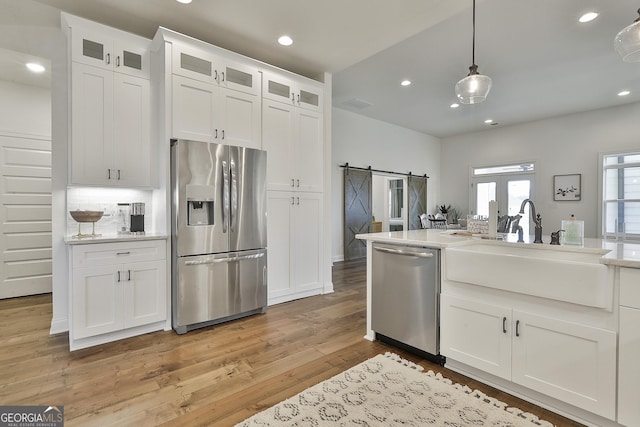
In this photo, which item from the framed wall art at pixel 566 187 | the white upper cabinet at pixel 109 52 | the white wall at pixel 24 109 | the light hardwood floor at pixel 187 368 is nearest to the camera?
the light hardwood floor at pixel 187 368

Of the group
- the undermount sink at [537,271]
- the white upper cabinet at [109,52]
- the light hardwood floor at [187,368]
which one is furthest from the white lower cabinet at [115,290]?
the undermount sink at [537,271]

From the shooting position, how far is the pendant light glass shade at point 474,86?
2.52 meters

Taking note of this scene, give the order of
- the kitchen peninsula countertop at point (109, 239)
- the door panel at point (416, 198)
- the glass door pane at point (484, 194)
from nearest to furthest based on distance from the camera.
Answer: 1. the kitchen peninsula countertop at point (109, 239)
2. the glass door pane at point (484, 194)
3. the door panel at point (416, 198)

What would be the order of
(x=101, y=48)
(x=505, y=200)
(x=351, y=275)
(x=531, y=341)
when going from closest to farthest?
1. (x=531, y=341)
2. (x=101, y=48)
3. (x=351, y=275)
4. (x=505, y=200)

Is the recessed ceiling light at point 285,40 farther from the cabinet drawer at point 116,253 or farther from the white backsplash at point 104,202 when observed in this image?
the cabinet drawer at point 116,253

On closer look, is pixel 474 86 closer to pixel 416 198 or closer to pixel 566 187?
pixel 416 198

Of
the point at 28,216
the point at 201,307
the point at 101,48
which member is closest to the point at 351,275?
the point at 201,307

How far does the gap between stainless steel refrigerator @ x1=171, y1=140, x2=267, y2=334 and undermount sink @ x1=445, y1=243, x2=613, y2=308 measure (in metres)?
2.03

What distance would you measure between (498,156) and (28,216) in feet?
31.9

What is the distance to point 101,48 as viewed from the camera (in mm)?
2791

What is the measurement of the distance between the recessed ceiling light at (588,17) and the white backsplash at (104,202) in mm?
5079

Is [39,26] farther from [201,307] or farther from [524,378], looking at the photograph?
[524,378]

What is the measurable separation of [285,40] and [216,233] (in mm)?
2280

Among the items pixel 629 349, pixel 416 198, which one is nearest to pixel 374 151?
pixel 416 198
